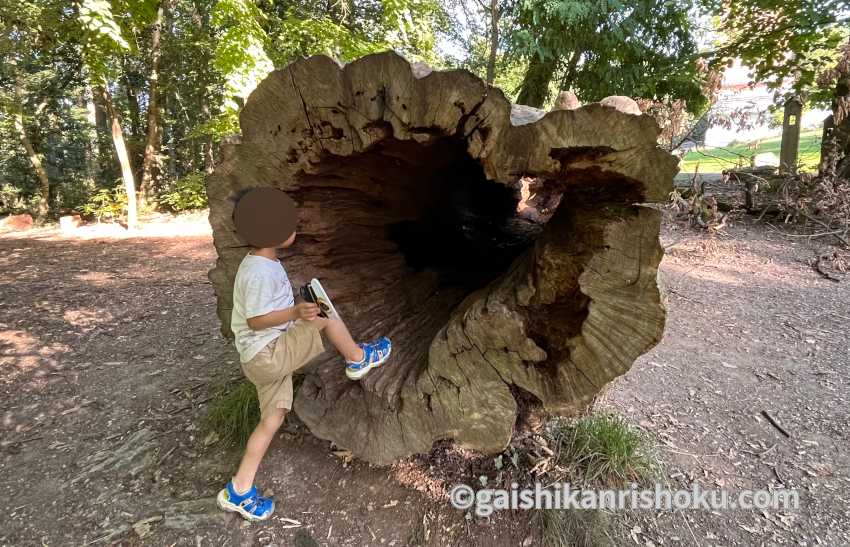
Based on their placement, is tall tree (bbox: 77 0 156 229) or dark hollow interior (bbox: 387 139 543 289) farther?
tall tree (bbox: 77 0 156 229)

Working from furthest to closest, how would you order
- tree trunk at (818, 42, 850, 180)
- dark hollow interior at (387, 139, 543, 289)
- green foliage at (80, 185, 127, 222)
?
green foliage at (80, 185, 127, 222)
tree trunk at (818, 42, 850, 180)
dark hollow interior at (387, 139, 543, 289)

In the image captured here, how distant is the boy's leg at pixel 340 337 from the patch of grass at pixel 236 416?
2.40 feet

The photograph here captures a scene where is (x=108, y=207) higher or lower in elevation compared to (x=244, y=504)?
higher

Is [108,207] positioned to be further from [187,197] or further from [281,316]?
[281,316]

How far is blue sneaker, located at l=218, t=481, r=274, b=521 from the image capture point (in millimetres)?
1721

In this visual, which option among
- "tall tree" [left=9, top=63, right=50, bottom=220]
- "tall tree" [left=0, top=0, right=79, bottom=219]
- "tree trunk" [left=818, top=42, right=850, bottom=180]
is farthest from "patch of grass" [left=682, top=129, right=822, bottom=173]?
"tall tree" [left=9, top=63, right=50, bottom=220]

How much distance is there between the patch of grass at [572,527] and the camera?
5.57ft

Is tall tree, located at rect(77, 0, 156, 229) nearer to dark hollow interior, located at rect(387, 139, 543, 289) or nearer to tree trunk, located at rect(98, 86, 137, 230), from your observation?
tree trunk, located at rect(98, 86, 137, 230)

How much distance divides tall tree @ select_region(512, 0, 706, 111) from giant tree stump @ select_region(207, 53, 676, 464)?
586 cm

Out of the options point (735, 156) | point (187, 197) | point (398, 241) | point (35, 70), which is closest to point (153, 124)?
point (187, 197)

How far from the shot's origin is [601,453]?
6.57ft

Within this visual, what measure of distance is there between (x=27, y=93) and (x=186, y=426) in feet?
40.8

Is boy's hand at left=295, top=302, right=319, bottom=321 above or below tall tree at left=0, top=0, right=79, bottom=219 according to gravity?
below

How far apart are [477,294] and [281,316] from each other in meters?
0.86
